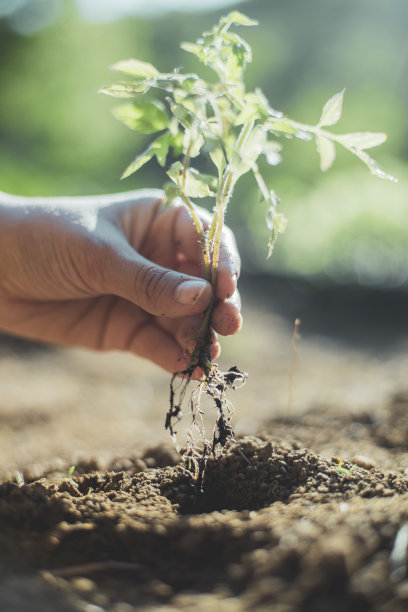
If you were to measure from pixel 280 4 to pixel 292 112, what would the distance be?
18.9 ft

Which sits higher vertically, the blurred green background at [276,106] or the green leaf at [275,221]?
the blurred green background at [276,106]

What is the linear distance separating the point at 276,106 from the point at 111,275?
1260cm

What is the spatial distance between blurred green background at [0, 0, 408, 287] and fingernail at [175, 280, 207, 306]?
207 inches

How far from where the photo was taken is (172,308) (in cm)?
132

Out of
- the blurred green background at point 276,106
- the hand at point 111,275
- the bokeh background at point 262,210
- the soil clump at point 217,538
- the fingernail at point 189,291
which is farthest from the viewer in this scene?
the blurred green background at point 276,106

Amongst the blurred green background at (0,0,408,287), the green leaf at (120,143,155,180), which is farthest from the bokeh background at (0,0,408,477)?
the green leaf at (120,143,155,180)

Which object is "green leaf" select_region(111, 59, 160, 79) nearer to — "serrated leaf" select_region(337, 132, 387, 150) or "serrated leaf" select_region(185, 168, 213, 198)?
"serrated leaf" select_region(185, 168, 213, 198)

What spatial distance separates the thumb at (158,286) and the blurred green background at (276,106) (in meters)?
5.06

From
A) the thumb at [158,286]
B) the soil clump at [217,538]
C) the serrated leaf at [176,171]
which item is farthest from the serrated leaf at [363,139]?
the soil clump at [217,538]

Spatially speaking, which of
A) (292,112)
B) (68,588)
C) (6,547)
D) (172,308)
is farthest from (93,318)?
(292,112)

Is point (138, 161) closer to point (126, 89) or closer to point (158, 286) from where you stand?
point (126, 89)

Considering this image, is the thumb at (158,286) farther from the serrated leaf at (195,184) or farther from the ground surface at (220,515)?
the ground surface at (220,515)

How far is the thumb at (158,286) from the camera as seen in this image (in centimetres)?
128

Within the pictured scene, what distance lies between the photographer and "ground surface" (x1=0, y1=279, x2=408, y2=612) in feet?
2.79
